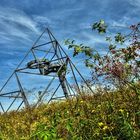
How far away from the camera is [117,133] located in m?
8.03

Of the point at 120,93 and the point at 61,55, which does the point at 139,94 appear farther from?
the point at 61,55

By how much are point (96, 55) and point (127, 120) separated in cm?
344

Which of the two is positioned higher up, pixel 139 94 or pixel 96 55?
pixel 96 55

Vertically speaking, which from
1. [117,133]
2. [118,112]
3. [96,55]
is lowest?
[117,133]

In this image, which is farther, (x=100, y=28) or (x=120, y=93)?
(x=100, y=28)

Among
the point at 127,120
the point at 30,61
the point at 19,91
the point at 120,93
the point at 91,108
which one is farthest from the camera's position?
the point at 30,61

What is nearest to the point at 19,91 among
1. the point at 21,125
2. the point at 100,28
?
the point at 21,125

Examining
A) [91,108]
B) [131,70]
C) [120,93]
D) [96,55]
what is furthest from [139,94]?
[96,55]

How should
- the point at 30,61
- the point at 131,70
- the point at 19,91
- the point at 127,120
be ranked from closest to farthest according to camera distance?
1. the point at 127,120
2. the point at 131,70
3. the point at 19,91
4. the point at 30,61

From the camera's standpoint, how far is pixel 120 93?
9562 mm

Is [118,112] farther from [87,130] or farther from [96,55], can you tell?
[96,55]

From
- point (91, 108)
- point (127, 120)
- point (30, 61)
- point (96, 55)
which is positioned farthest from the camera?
point (30, 61)

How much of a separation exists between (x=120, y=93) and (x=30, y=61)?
1275 centimetres

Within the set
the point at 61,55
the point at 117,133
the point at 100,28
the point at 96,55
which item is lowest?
the point at 117,133
